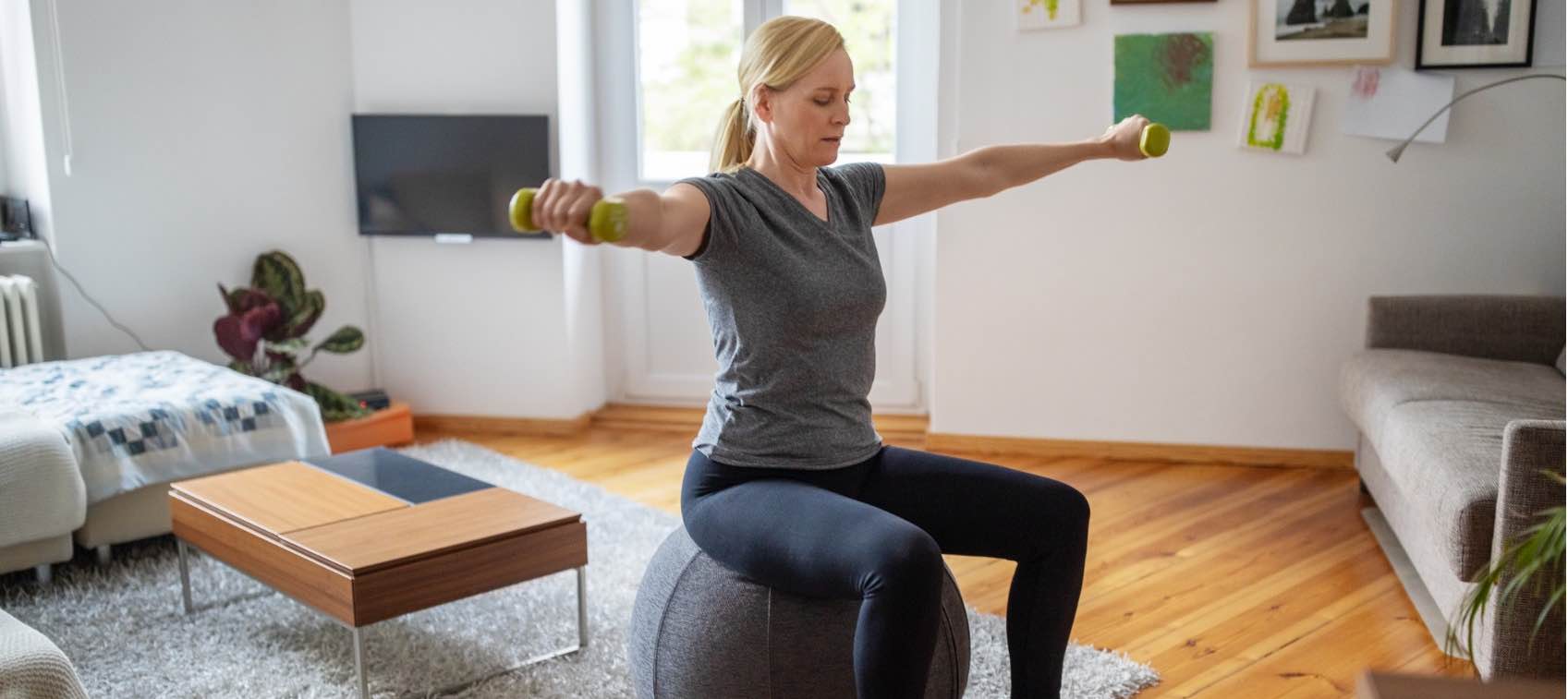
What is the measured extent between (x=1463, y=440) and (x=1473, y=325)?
1.07m

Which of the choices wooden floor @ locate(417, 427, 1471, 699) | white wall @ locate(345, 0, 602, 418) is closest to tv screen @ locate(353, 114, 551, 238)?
white wall @ locate(345, 0, 602, 418)

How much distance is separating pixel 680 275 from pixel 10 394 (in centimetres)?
218

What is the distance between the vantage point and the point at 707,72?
15.7 feet

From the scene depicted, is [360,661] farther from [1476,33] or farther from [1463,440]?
[1476,33]

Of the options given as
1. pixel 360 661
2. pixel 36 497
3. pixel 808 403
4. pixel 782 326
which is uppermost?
pixel 782 326

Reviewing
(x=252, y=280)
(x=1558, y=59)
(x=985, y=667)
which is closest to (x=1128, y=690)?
(x=985, y=667)

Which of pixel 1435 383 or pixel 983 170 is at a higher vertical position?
pixel 983 170

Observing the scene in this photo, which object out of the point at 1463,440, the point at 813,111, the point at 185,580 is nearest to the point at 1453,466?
Answer: the point at 1463,440

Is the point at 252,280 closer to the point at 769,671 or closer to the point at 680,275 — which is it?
the point at 680,275

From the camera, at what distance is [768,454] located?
2.00m

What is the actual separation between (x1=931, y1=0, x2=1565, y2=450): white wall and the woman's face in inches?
89.5

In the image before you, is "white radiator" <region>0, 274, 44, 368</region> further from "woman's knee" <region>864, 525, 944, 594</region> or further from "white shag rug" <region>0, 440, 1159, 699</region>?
"woman's knee" <region>864, 525, 944, 594</region>

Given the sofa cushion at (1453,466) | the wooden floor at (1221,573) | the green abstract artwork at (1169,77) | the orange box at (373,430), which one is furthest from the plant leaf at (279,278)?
→ the sofa cushion at (1453,466)

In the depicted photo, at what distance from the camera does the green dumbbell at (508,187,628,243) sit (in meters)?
1.53
